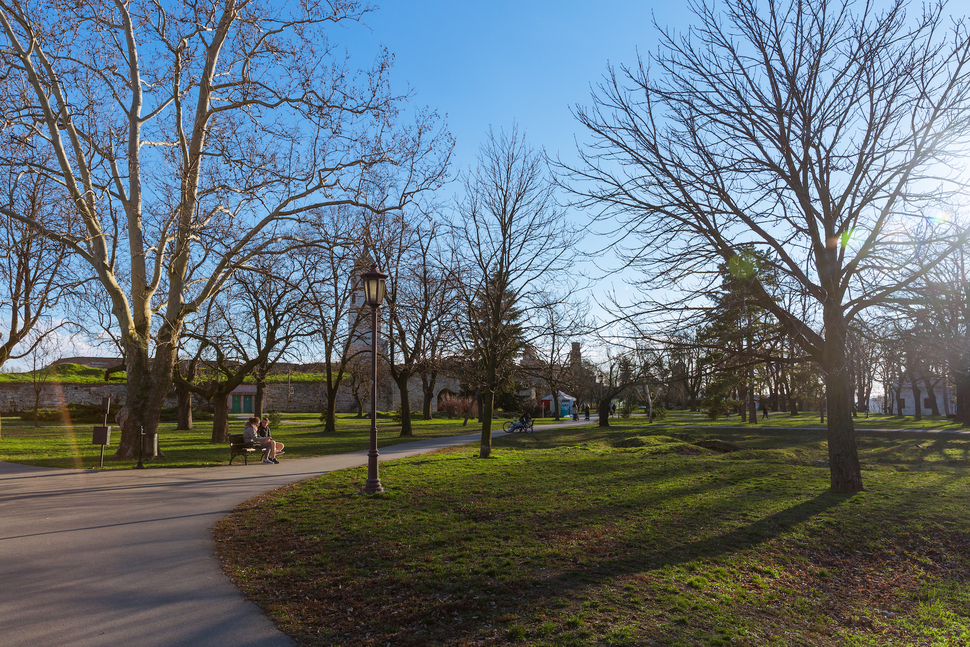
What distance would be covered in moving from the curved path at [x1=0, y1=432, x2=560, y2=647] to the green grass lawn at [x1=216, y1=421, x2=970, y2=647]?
0.35 m

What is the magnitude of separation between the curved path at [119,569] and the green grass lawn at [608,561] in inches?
13.6

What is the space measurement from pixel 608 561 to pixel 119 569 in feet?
14.8

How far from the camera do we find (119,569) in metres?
5.29

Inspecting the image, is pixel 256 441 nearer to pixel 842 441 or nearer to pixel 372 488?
pixel 372 488

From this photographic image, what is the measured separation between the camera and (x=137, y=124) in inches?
525

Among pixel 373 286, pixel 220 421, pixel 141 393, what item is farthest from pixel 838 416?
pixel 220 421

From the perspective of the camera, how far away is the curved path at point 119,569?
12.9 ft

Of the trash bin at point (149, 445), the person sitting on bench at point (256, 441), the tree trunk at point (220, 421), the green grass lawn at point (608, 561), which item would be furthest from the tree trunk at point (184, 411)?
the green grass lawn at point (608, 561)

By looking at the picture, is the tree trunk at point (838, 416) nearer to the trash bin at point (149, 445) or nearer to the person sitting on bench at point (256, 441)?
the person sitting on bench at point (256, 441)

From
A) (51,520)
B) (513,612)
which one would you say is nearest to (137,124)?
(51,520)

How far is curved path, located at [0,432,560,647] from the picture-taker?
3.94 m

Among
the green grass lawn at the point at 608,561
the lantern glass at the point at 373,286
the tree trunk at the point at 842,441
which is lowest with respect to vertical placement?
the green grass lawn at the point at 608,561

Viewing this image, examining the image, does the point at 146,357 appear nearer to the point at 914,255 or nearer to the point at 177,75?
the point at 177,75

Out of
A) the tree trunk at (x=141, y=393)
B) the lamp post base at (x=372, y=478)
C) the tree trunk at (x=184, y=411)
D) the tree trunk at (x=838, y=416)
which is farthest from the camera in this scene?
the tree trunk at (x=184, y=411)
